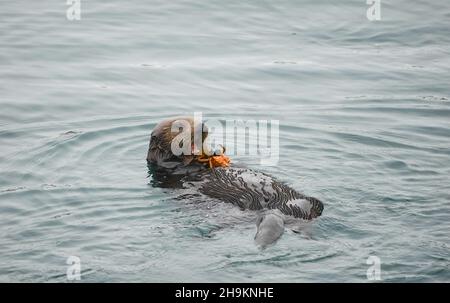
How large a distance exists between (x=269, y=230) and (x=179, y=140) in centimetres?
181

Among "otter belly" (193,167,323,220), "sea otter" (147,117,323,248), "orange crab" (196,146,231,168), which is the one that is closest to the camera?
"sea otter" (147,117,323,248)

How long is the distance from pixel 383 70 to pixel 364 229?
18.0 ft

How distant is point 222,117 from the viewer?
9477 mm

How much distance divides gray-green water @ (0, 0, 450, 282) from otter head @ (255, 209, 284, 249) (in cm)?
8

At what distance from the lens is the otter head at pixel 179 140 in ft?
23.3

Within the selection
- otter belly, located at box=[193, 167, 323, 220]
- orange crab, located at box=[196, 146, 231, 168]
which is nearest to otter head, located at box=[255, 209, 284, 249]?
otter belly, located at box=[193, 167, 323, 220]

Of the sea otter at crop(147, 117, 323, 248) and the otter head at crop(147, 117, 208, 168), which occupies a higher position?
the otter head at crop(147, 117, 208, 168)

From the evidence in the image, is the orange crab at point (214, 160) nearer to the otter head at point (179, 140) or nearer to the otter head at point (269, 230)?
the otter head at point (179, 140)

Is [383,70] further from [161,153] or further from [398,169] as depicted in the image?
[161,153]

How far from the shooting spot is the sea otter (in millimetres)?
5888

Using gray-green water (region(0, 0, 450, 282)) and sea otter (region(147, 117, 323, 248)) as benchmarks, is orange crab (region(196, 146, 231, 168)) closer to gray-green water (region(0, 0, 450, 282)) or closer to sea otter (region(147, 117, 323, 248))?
sea otter (region(147, 117, 323, 248))

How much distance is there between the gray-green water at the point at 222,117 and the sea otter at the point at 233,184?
Answer: 14 cm

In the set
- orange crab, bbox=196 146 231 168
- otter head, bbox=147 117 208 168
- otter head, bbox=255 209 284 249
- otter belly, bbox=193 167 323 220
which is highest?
otter head, bbox=147 117 208 168

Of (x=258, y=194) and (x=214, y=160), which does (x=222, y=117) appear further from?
(x=258, y=194)
